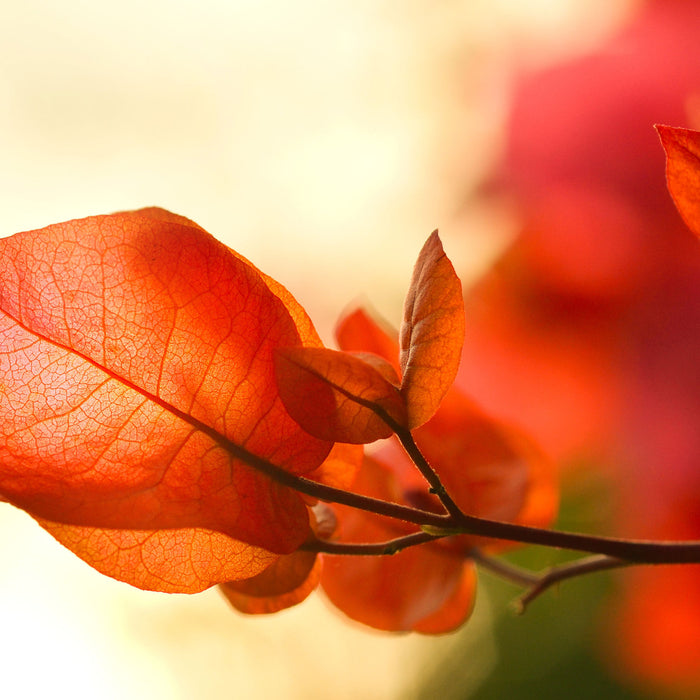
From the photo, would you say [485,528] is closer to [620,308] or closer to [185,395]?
[185,395]

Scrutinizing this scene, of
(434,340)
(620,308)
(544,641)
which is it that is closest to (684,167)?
(434,340)

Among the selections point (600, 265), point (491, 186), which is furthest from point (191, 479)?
point (491, 186)

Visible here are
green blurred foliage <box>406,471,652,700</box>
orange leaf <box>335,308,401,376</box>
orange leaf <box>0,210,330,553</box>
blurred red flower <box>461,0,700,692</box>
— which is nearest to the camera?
orange leaf <box>0,210,330,553</box>

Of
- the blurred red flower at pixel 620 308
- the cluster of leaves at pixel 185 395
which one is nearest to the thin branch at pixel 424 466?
the cluster of leaves at pixel 185 395

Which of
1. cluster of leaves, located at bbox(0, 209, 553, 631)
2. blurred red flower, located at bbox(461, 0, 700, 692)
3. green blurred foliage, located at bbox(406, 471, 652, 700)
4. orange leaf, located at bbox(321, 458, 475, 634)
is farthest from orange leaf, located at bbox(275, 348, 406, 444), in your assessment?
green blurred foliage, located at bbox(406, 471, 652, 700)

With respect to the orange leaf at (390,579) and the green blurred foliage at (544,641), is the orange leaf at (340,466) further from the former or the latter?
the green blurred foliage at (544,641)

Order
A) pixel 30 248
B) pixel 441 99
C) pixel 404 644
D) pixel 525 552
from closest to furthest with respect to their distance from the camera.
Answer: pixel 30 248 → pixel 525 552 → pixel 441 99 → pixel 404 644

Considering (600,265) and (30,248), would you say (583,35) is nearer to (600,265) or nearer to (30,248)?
(600,265)

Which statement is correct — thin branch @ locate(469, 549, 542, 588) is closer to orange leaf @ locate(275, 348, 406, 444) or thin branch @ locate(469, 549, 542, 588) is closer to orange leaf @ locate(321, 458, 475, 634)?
orange leaf @ locate(321, 458, 475, 634)
